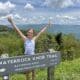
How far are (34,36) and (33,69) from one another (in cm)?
77

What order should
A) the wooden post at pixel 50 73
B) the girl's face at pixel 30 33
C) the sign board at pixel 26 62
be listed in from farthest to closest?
the wooden post at pixel 50 73 → the girl's face at pixel 30 33 → the sign board at pixel 26 62

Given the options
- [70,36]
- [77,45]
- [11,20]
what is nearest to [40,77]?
[11,20]

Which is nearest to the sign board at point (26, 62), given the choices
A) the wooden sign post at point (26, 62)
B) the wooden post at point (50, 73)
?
the wooden sign post at point (26, 62)

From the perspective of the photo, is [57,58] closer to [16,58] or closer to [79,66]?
[16,58]

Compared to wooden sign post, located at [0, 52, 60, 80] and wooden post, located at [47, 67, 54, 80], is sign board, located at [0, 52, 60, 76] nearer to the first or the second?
wooden sign post, located at [0, 52, 60, 80]

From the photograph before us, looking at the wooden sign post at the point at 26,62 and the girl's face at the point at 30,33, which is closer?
the wooden sign post at the point at 26,62

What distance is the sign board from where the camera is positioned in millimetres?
6664

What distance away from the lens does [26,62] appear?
705 centimetres

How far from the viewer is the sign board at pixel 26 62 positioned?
21.9 feet

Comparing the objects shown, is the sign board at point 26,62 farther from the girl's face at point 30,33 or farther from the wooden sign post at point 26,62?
the girl's face at point 30,33

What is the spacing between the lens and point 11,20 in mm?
7422

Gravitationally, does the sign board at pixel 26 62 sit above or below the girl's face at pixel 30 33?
below

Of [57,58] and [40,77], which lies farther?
[40,77]

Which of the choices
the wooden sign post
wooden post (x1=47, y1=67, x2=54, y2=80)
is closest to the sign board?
the wooden sign post
